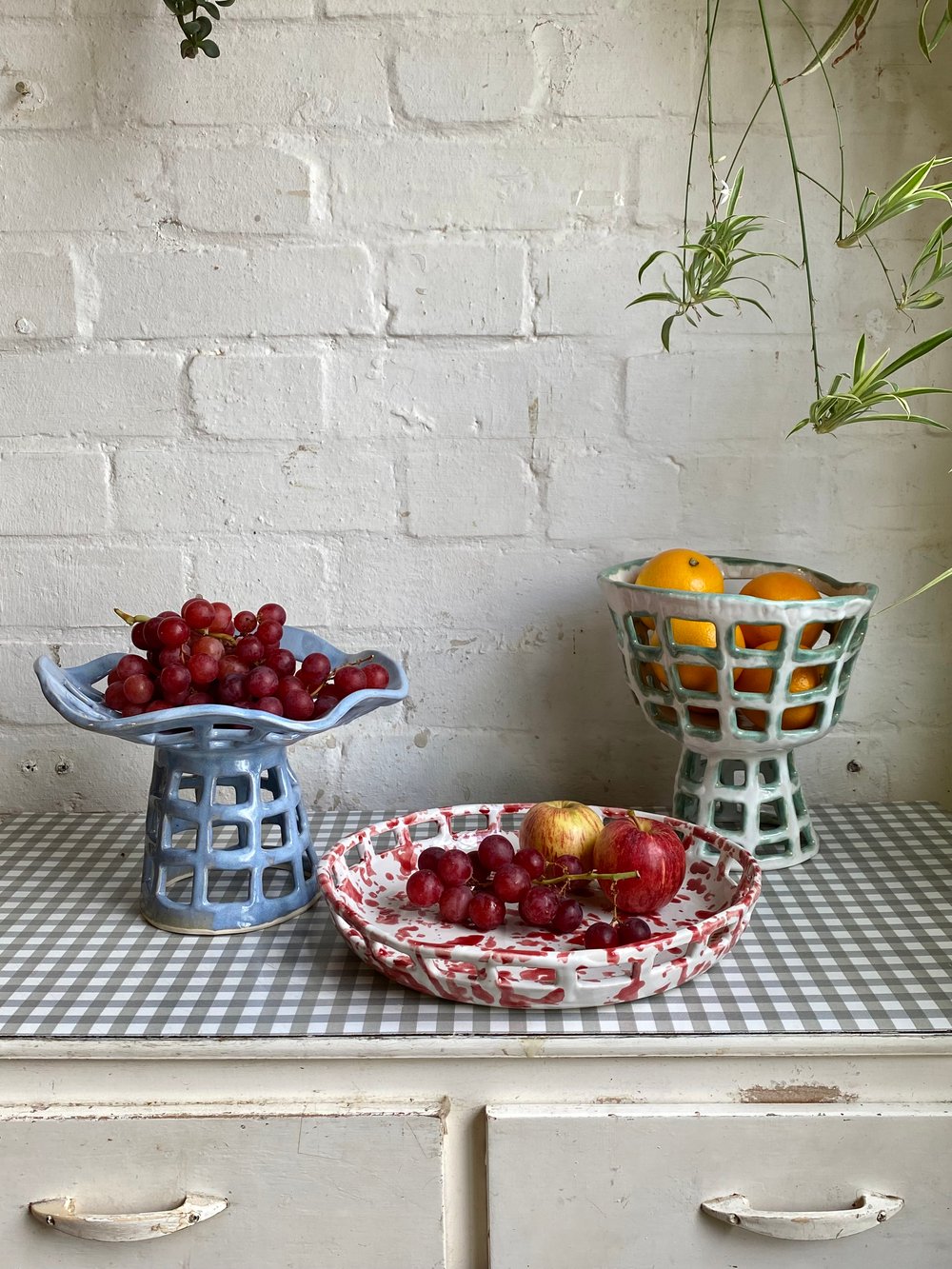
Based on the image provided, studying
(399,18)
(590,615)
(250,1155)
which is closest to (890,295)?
(590,615)

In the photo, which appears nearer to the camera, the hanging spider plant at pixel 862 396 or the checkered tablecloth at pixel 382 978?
the checkered tablecloth at pixel 382 978

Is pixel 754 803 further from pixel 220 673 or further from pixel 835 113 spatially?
pixel 835 113

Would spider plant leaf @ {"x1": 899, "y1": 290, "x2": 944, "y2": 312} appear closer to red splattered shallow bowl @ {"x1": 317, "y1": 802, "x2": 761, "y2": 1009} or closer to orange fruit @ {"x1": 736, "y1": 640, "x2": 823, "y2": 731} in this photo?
orange fruit @ {"x1": 736, "y1": 640, "x2": 823, "y2": 731}

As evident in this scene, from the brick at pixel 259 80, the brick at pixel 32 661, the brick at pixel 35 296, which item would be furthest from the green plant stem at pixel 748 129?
the brick at pixel 32 661

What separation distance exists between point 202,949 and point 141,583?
1.53 feet

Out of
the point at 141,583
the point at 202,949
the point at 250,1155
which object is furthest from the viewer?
the point at 141,583

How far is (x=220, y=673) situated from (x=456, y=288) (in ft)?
1.66

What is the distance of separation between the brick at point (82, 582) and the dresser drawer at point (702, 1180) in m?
0.70

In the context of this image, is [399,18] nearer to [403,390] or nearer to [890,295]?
[403,390]

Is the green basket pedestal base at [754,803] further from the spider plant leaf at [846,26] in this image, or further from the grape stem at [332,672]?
the spider plant leaf at [846,26]

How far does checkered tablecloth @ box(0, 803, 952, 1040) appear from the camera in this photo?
2.68 feet

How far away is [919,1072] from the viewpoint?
81 centimetres

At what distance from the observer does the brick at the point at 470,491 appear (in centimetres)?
123

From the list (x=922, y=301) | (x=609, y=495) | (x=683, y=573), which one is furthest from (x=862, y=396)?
(x=609, y=495)
